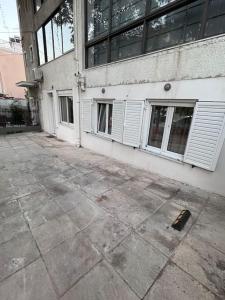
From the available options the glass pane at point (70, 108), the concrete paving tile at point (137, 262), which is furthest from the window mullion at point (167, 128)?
the glass pane at point (70, 108)

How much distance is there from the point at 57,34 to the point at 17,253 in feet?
25.7

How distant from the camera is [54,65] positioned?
6742mm

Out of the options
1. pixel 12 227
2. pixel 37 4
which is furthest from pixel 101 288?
pixel 37 4

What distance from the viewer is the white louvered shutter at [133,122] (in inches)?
149

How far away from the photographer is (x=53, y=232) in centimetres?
202

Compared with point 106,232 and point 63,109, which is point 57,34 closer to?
point 63,109

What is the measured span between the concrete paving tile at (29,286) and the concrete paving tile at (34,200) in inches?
42.0

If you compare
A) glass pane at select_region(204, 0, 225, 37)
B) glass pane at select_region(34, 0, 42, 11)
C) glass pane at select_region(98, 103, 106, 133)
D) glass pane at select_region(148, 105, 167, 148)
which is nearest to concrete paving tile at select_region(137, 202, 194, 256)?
glass pane at select_region(148, 105, 167, 148)

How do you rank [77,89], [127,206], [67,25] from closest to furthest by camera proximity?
[127,206] → [77,89] → [67,25]

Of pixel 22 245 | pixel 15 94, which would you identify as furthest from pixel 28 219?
pixel 15 94

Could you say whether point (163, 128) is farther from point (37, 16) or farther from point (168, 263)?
point (37, 16)

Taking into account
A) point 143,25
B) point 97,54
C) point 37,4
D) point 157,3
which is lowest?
point 97,54

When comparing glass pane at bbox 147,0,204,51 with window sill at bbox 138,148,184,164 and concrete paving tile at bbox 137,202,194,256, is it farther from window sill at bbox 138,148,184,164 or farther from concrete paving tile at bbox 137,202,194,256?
concrete paving tile at bbox 137,202,194,256

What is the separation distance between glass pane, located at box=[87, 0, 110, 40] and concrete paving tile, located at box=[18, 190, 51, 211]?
4.91 meters
